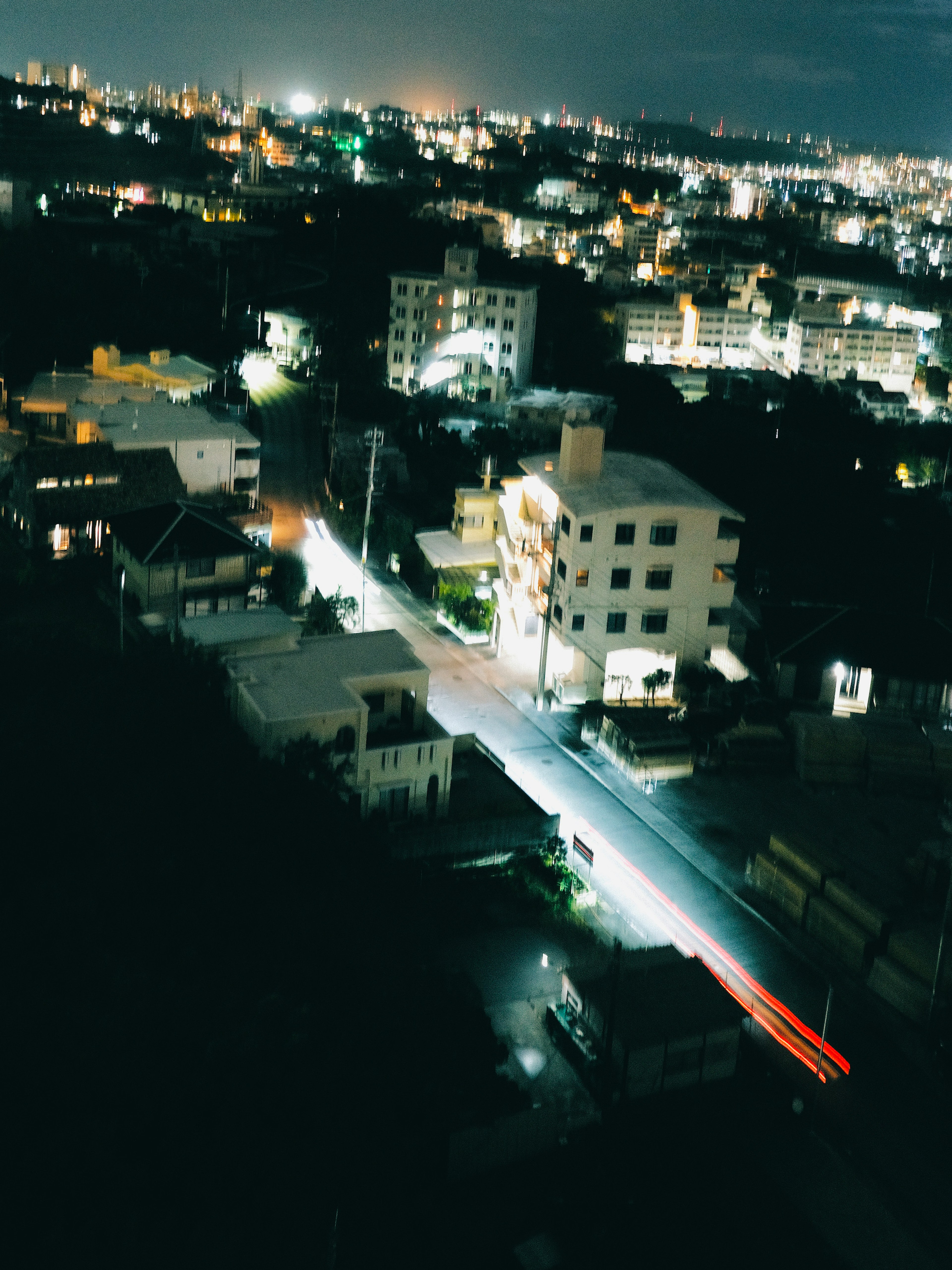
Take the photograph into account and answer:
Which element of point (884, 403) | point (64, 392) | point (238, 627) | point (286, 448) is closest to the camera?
point (238, 627)

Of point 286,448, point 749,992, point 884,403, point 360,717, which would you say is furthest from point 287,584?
point 884,403

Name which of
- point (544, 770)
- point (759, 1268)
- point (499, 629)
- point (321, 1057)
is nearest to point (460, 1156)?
point (321, 1057)

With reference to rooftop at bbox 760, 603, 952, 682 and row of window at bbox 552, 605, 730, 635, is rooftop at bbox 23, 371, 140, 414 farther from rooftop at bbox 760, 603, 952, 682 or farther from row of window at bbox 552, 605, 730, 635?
rooftop at bbox 760, 603, 952, 682

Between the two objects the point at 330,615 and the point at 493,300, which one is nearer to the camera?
the point at 330,615

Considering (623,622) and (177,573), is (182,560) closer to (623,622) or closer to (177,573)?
(177,573)

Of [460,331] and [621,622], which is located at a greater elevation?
[460,331]

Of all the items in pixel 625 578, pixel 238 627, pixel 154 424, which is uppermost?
pixel 154 424

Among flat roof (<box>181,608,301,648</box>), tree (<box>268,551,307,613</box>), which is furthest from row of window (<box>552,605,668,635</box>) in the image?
tree (<box>268,551,307,613</box>)
